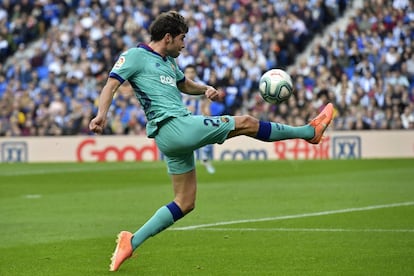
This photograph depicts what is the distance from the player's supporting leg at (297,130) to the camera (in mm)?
9312

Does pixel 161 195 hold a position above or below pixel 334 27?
below

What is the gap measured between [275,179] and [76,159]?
412 inches

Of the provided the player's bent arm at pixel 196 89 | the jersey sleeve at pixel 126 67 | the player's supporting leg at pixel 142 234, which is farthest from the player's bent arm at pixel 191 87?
the player's supporting leg at pixel 142 234

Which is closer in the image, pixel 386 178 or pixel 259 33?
pixel 386 178

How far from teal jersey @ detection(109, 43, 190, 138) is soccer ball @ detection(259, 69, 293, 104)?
4.19 ft

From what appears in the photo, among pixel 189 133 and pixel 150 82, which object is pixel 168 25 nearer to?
pixel 150 82

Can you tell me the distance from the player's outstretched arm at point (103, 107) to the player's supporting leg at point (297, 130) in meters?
1.40

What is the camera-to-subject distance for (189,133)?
907cm

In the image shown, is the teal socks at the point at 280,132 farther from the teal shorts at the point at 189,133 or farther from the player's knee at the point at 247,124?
the teal shorts at the point at 189,133

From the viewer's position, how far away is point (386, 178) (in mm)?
21500

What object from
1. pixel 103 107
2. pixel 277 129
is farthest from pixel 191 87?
pixel 103 107

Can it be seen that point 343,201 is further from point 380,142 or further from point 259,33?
point 259,33

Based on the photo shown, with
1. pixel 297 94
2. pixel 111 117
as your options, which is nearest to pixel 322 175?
pixel 297 94

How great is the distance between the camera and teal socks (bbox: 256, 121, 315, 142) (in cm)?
930
